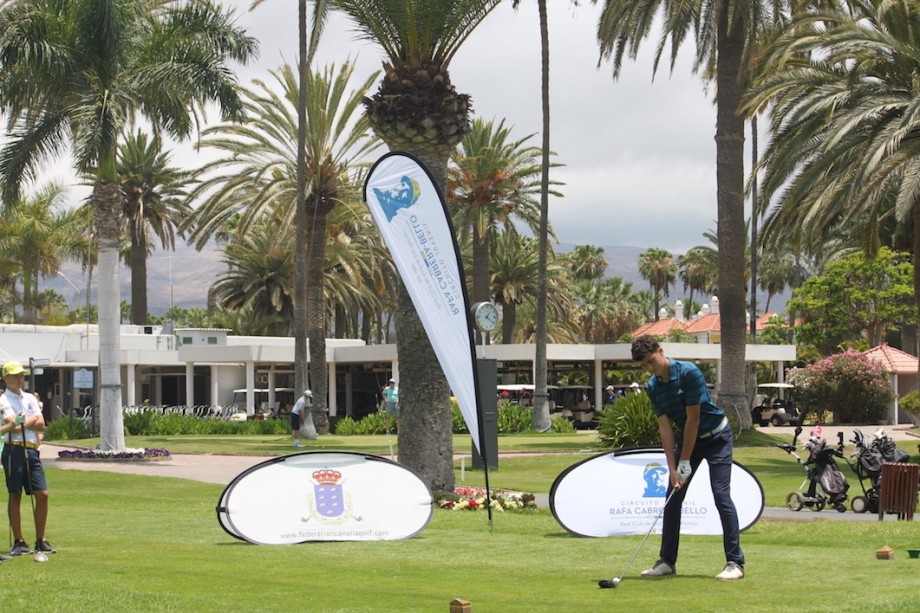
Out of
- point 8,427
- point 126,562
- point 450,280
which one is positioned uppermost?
point 450,280

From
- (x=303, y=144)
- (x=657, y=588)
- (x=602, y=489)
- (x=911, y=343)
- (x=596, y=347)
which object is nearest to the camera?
(x=657, y=588)

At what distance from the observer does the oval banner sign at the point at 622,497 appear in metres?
12.3

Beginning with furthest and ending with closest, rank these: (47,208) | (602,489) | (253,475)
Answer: (47,208), (602,489), (253,475)

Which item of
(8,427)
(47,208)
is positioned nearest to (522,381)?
(47,208)

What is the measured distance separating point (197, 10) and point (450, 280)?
58.1 feet

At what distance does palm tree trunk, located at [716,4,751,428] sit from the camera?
32.3 metres

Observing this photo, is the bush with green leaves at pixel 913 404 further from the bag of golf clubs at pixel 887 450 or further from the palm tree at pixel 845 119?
the bag of golf clubs at pixel 887 450

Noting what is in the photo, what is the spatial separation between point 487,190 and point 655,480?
118ft

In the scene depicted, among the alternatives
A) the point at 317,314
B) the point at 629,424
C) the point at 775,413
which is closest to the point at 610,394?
the point at 775,413

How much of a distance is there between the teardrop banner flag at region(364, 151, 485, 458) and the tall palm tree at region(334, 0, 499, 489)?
3.24 metres

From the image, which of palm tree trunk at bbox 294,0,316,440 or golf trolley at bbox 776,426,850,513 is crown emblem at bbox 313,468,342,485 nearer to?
golf trolley at bbox 776,426,850,513

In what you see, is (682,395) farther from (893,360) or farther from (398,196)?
(893,360)

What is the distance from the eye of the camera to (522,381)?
201 feet

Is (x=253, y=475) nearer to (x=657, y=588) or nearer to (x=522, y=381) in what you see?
(x=657, y=588)
